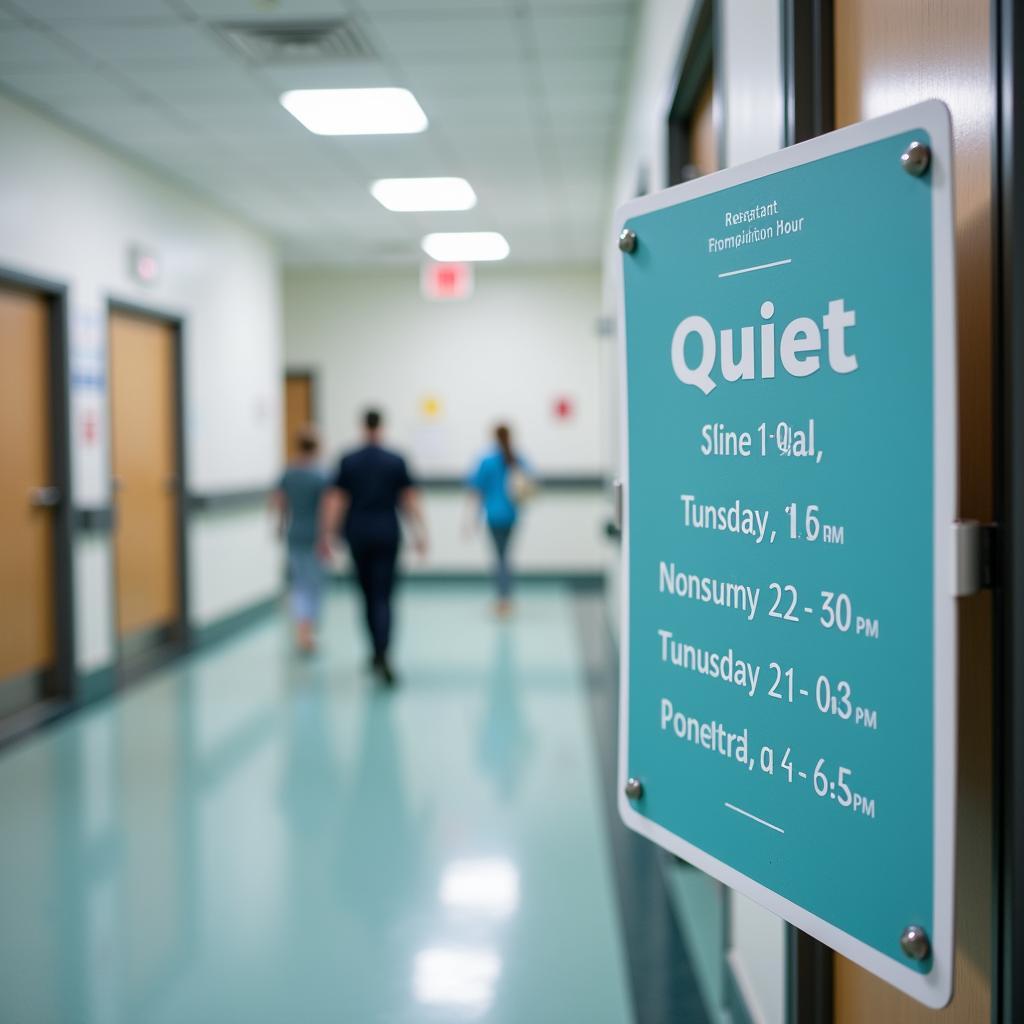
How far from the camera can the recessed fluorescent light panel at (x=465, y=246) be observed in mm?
8586

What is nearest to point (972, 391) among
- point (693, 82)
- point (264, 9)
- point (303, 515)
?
point (693, 82)

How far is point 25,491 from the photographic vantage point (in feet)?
16.4

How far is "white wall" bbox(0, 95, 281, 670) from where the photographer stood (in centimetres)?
507

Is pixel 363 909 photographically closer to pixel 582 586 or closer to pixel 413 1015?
pixel 413 1015

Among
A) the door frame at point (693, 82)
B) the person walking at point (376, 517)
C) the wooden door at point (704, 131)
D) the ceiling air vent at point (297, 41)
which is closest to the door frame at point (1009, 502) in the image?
the door frame at point (693, 82)

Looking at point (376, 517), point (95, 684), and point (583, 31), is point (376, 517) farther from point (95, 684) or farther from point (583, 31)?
point (583, 31)

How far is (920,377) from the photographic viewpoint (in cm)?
108

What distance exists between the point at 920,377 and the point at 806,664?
372 mm

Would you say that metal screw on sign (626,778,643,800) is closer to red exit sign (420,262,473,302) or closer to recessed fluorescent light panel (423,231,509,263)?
recessed fluorescent light panel (423,231,509,263)

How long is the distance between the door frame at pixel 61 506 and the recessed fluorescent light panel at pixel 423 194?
238cm

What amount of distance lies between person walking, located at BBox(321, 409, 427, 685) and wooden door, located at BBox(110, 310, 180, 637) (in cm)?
131

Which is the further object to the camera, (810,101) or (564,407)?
(564,407)

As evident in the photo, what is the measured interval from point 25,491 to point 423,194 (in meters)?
3.42

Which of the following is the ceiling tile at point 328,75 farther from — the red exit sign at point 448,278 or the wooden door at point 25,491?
the red exit sign at point 448,278
